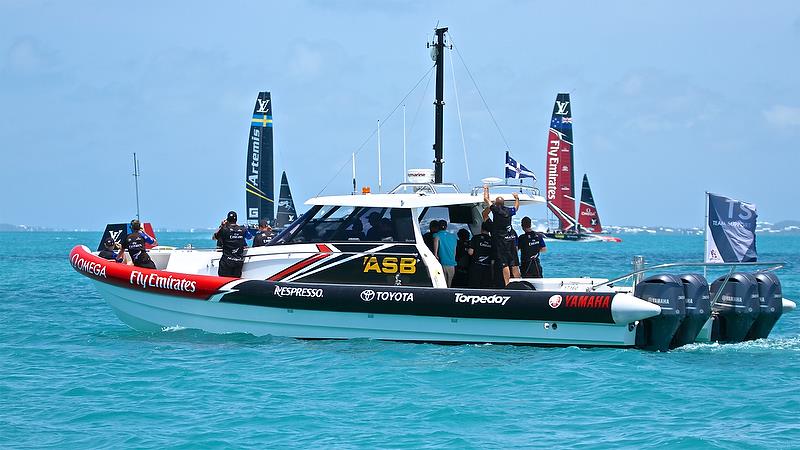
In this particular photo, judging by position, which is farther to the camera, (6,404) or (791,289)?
(791,289)

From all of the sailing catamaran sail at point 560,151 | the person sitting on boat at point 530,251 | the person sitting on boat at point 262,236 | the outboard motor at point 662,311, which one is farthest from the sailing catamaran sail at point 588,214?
the outboard motor at point 662,311

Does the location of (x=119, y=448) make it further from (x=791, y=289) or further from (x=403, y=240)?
(x=791, y=289)

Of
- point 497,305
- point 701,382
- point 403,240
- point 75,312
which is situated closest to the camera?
point 701,382

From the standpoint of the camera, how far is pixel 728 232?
510 inches

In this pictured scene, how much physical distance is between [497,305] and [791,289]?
1787 cm

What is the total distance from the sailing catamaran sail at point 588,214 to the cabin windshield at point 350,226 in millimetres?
62406

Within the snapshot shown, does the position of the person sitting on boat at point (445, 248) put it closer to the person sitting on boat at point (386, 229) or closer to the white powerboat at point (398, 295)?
the white powerboat at point (398, 295)

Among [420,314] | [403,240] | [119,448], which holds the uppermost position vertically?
[403,240]

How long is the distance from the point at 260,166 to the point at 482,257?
3147 cm

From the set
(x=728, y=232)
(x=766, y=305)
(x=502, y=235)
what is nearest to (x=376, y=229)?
(x=502, y=235)

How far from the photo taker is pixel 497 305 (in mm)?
12312

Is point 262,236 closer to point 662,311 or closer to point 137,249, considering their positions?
point 137,249

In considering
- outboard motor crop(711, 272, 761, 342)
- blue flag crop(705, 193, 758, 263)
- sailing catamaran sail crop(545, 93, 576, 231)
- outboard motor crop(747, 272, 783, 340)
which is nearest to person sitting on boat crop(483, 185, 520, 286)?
blue flag crop(705, 193, 758, 263)

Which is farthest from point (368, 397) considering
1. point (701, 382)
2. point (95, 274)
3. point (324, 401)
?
point (95, 274)
